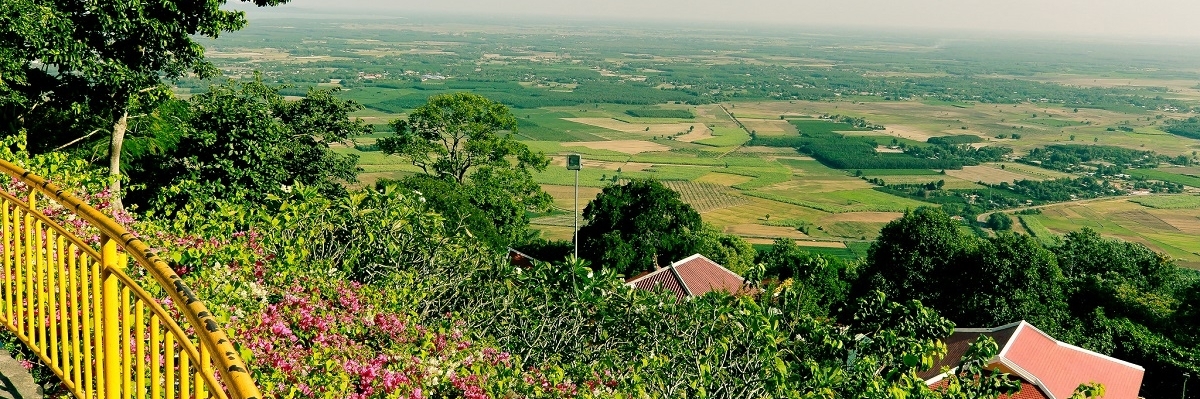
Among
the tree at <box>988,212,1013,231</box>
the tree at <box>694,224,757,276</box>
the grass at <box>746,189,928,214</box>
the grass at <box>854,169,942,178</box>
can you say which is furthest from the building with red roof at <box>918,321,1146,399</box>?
the grass at <box>854,169,942,178</box>

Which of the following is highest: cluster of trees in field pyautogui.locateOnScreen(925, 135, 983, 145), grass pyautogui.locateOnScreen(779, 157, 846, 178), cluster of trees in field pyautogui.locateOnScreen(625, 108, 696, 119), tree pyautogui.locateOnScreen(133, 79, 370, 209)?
tree pyautogui.locateOnScreen(133, 79, 370, 209)

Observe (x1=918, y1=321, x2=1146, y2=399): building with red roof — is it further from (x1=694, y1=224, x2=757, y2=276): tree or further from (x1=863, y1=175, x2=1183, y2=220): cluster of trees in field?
(x1=863, y1=175, x2=1183, y2=220): cluster of trees in field

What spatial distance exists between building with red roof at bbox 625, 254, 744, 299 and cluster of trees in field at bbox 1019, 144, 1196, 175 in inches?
2876

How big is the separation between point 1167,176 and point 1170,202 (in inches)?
567

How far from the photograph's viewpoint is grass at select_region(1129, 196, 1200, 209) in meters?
69.1

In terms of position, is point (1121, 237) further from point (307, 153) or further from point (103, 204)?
point (103, 204)

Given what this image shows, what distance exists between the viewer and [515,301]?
25.7 ft

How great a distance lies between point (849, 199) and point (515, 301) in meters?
64.1

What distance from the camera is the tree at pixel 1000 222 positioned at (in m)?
58.7

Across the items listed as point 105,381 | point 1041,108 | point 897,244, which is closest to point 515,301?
point 105,381

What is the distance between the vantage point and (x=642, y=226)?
26109mm

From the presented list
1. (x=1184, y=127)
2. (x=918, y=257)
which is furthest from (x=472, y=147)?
(x=1184, y=127)

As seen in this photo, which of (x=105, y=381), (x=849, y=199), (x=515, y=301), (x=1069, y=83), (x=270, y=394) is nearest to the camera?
(x=105, y=381)

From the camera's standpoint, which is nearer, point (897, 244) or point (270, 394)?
point (270, 394)
